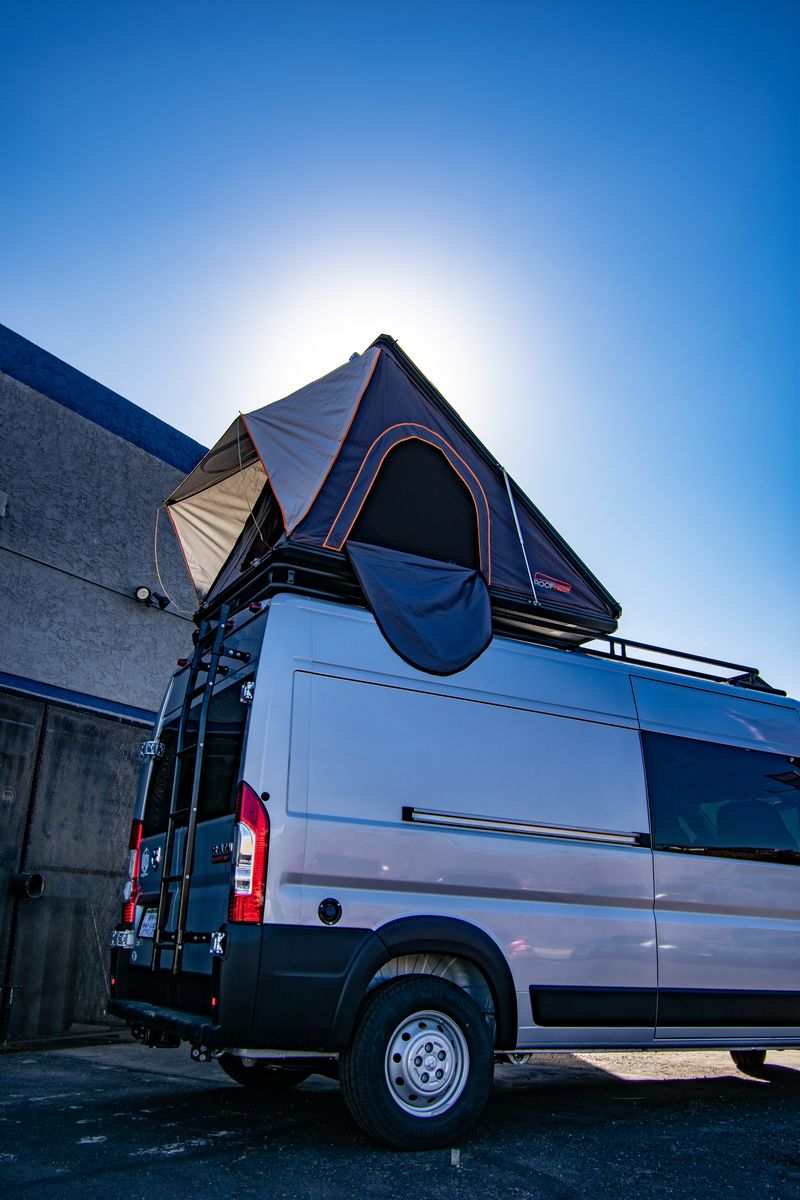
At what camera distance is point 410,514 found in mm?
5777

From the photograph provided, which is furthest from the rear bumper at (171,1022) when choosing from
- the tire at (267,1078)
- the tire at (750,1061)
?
the tire at (750,1061)

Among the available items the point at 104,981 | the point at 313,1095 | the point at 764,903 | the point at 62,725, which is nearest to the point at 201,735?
the point at 313,1095

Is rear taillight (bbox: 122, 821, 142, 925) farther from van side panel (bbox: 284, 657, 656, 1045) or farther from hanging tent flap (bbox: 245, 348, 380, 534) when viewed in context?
hanging tent flap (bbox: 245, 348, 380, 534)

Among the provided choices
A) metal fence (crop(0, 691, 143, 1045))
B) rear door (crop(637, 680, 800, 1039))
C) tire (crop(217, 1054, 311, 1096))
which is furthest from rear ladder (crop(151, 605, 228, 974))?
metal fence (crop(0, 691, 143, 1045))

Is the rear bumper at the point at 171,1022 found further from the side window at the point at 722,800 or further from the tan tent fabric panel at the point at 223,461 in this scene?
the tan tent fabric panel at the point at 223,461

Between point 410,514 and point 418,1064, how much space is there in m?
3.02

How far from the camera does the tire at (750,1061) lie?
7.20m

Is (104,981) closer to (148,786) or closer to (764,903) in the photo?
(148,786)

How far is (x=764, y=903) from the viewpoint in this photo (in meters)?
5.53

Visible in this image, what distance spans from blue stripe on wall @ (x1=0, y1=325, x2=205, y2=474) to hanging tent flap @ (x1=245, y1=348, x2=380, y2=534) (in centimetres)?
427

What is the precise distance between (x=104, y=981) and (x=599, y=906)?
5.28m

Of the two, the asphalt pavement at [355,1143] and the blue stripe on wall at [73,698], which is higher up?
Answer: the blue stripe on wall at [73,698]

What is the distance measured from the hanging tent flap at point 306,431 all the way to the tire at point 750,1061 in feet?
17.7

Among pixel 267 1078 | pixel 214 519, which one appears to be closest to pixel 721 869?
pixel 267 1078
